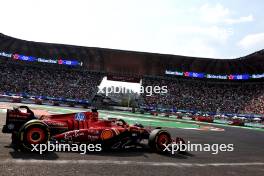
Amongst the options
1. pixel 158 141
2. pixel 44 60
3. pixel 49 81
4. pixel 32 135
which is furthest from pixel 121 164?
pixel 44 60

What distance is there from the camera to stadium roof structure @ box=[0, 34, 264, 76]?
200ft

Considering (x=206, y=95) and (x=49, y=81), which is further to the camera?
(x=206, y=95)

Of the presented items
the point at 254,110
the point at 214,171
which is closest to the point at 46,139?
the point at 214,171

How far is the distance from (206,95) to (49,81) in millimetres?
26282

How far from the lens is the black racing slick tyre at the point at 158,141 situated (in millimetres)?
10641

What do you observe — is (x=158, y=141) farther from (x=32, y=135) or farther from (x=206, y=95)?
(x=206, y=95)

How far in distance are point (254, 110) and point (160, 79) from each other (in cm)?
1705

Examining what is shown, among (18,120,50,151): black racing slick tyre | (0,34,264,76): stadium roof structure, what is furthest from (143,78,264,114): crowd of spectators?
(18,120,50,151): black racing slick tyre

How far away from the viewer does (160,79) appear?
207 feet

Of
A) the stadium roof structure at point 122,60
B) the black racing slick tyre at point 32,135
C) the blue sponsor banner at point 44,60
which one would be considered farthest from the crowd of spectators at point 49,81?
the black racing slick tyre at point 32,135

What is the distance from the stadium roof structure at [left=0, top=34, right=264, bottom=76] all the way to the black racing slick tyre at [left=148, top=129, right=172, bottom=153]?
5130cm

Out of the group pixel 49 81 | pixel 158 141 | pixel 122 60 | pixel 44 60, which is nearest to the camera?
pixel 158 141

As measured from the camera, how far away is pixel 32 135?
336 inches

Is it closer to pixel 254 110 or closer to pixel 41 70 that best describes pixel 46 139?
pixel 254 110
